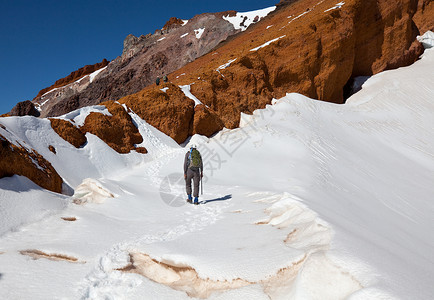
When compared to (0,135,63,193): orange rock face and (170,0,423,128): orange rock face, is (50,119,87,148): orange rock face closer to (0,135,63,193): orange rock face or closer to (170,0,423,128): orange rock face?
(0,135,63,193): orange rock face

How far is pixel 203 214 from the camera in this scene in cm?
620

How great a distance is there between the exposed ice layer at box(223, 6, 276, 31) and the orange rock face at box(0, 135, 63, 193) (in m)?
63.9

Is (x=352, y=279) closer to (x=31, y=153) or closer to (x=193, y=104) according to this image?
(x=31, y=153)

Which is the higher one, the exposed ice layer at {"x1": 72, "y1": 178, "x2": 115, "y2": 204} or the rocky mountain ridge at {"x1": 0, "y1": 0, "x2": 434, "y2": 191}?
the rocky mountain ridge at {"x1": 0, "y1": 0, "x2": 434, "y2": 191}

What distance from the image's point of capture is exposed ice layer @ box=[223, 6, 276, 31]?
66.5 m

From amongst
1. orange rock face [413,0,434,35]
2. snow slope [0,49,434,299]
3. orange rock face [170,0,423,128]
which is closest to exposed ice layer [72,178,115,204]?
snow slope [0,49,434,299]

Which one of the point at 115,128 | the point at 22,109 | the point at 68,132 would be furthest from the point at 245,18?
the point at 68,132

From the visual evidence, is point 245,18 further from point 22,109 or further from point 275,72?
point 275,72

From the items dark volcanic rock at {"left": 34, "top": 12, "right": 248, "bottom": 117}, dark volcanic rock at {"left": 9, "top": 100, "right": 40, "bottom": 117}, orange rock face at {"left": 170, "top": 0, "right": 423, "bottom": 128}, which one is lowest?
orange rock face at {"left": 170, "top": 0, "right": 423, "bottom": 128}

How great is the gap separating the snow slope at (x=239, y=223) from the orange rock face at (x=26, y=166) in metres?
0.41

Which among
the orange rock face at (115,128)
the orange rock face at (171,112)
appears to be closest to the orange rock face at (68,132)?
the orange rock face at (115,128)

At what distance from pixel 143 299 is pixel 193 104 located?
16.5m

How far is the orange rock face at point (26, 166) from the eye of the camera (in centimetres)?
670

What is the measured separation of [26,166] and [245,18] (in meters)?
69.6
